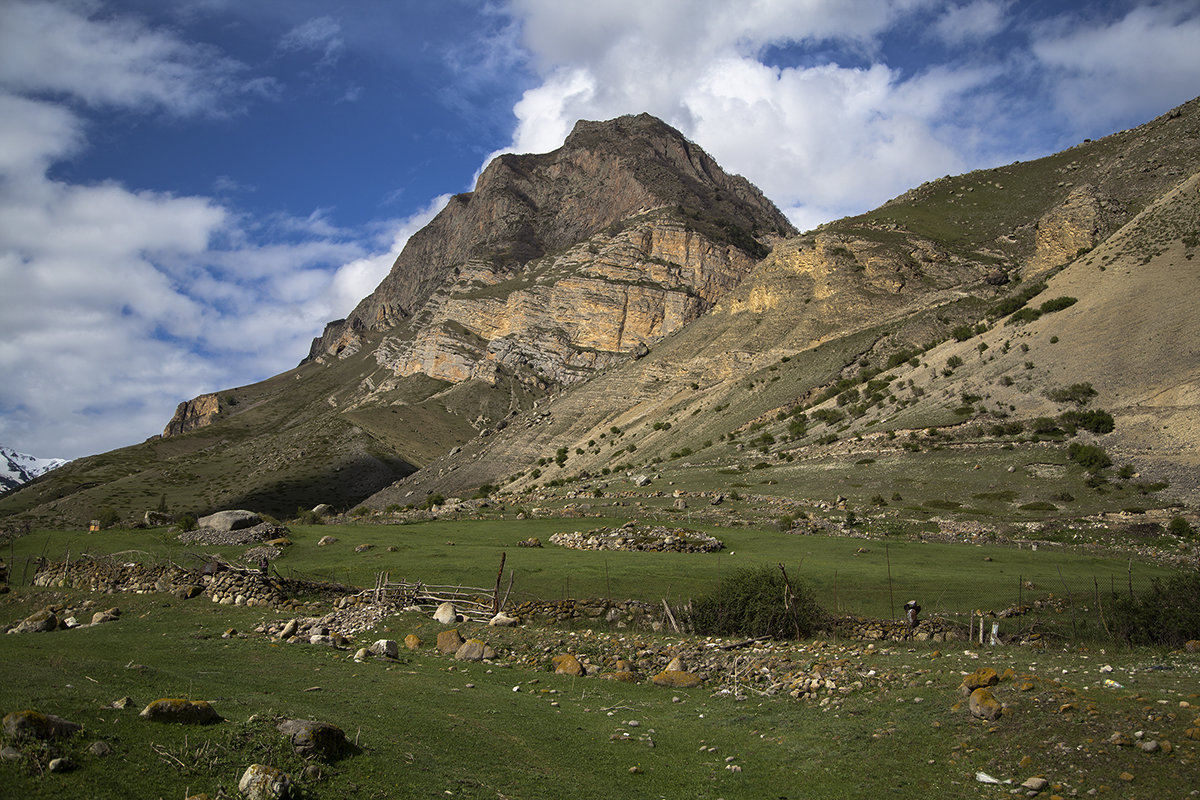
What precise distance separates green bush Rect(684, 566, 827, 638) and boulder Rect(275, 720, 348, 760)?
38.2ft

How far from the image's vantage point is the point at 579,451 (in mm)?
83125

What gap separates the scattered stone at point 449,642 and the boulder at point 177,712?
27.3 feet

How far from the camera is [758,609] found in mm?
18125

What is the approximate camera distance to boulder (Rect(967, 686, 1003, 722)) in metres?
10.3

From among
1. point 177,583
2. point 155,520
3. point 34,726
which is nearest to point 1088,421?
point 177,583

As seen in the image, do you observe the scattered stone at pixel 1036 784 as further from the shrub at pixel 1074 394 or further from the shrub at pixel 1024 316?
the shrub at pixel 1024 316

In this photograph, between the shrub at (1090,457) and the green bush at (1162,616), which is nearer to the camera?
the green bush at (1162,616)

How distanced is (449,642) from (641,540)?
15812 millimetres

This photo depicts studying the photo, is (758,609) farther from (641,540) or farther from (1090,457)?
(1090,457)

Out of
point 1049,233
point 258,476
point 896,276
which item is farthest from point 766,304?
point 258,476

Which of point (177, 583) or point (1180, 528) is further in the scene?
point (1180, 528)

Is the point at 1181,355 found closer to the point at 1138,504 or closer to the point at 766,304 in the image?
the point at 1138,504

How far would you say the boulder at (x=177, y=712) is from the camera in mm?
8258

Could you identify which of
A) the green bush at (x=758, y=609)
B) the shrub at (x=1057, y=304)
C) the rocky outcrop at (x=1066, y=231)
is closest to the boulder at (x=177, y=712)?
the green bush at (x=758, y=609)
